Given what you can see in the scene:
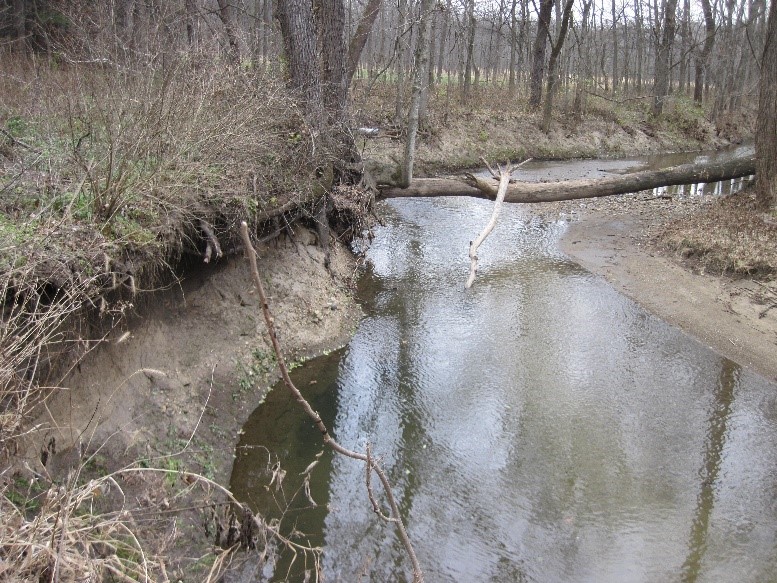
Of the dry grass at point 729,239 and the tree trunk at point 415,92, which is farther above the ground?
the tree trunk at point 415,92

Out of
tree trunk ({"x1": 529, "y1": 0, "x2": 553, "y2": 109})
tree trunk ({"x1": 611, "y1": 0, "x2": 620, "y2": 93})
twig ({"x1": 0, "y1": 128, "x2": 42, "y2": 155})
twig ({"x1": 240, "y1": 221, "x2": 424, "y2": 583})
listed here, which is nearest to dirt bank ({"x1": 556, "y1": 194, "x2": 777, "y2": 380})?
twig ({"x1": 240, "y1": 221, "x2": 424, "y2": 583})

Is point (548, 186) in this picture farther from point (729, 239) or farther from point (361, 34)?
point (361, 34)

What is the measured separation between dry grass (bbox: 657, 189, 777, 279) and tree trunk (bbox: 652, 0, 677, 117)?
14.0 metres

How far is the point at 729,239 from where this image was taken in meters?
10.3

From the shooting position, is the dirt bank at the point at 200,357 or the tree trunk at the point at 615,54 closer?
the dirt bank at the point at 200,357

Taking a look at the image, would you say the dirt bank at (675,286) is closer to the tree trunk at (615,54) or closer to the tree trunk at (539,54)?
the tree trunk at (539,54)

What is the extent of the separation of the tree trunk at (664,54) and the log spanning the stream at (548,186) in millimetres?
12545

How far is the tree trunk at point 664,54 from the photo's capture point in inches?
963

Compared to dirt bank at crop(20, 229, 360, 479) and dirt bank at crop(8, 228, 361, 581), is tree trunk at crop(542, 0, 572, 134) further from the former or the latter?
dirt bank at crop(8, 228, 361, 581)

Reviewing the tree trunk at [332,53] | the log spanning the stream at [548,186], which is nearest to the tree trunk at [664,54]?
the log spanning the stream at [548,186]

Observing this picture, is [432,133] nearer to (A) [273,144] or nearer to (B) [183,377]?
(A) [273,144]

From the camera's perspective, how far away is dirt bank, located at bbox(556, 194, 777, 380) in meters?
8.04

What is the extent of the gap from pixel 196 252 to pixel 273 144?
222 centimetres

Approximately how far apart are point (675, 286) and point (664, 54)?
19253 mm
